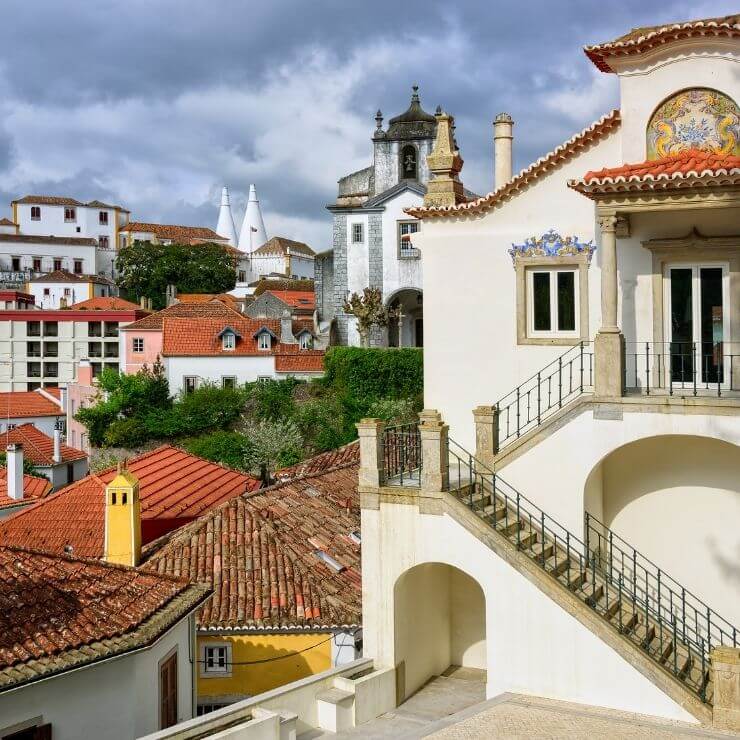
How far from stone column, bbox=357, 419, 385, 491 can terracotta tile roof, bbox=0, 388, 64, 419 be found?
49.1 m

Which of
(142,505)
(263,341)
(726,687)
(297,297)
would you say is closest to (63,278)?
(297,297)

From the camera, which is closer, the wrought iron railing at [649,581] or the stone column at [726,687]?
the stone column at [726,687]

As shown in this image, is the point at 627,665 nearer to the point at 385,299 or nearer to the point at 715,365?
the point at 715,365

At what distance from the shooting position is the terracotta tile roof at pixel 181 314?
51031 millimetres

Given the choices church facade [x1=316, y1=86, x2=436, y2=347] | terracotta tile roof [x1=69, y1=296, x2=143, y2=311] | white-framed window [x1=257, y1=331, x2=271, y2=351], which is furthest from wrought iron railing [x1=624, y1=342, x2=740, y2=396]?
terracotta tile roof [x1=69, y1=296, x2=143, y2=311]

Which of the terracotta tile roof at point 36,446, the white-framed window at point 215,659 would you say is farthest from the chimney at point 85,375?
the white-framed window at point 215,659

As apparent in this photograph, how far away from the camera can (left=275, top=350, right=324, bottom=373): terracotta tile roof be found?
158 feet

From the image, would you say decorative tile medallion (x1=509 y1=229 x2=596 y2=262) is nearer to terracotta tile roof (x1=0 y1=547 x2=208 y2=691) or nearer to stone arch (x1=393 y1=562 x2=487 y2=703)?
stone arch (x1=393 y1=562 x2=487 y2=703)

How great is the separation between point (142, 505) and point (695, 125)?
1836 cm

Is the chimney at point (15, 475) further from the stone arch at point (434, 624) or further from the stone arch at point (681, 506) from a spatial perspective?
the stone arch at point (681, 506)

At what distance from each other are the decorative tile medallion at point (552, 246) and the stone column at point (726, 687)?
712cm

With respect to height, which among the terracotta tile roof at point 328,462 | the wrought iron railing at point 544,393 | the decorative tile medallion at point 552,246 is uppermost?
the decorative tile medallion at point 552,246

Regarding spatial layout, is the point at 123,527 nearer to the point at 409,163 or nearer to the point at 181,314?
the point at 409,163

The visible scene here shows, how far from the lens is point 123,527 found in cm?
2033
